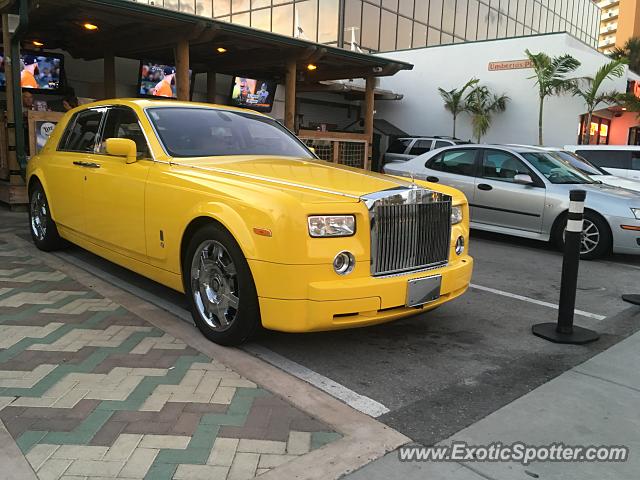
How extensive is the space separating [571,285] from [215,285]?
2.71 meters

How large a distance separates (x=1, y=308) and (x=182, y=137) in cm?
202

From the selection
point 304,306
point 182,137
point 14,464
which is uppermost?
point 182,137

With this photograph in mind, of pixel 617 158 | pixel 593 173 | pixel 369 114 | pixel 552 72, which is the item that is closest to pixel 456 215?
pixel 593 173

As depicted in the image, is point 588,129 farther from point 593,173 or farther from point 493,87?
point 593,173

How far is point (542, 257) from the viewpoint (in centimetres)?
779

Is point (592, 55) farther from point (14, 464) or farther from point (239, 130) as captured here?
point (14, 464)

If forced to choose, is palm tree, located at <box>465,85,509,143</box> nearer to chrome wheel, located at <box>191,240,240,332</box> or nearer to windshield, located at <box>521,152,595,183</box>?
windshield, located at <box>521,152,595,183</box>

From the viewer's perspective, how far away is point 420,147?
18.5m

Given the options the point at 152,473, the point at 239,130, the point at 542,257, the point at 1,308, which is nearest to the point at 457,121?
the point at 542,257

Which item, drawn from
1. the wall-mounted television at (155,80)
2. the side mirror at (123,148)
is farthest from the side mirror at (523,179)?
the wall-mounted television at (155,80)

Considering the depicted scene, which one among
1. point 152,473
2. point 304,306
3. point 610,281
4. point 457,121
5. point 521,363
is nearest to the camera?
point 152,473

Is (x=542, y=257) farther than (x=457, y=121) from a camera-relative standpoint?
No

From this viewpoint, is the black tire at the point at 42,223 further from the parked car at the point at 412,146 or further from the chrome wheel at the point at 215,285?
the parked car at the point at 412,146

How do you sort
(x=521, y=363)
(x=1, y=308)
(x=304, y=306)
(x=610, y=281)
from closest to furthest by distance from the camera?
(x=304, y=306) < (x=521, y=363) < (x=1, y=308) < (x=610, y=281)
